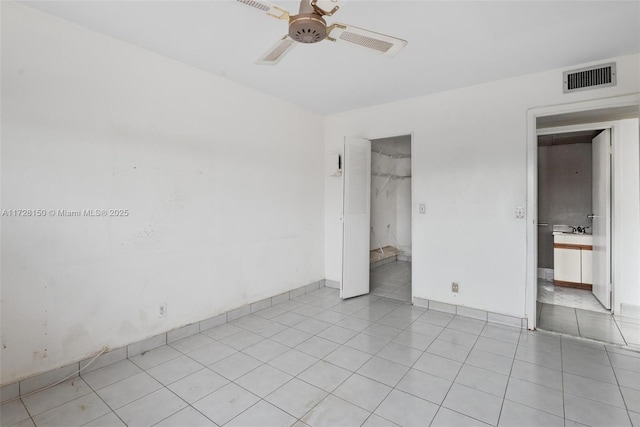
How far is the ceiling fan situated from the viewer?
1.47 metres

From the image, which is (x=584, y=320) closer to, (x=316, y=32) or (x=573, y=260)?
(x=573, y=260)

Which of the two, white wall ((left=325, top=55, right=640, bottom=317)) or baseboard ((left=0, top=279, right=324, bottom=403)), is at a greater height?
white wall ((left=325, top=55, right=640, bottom=317))

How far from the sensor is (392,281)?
4.96 meters

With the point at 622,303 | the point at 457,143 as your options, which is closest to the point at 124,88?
the point at 457,143

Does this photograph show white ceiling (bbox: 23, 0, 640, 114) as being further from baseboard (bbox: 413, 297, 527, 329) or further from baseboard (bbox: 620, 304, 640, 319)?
baseboard (bbox: 620, 304, 640, 319)

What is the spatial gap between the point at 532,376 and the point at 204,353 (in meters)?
2.59

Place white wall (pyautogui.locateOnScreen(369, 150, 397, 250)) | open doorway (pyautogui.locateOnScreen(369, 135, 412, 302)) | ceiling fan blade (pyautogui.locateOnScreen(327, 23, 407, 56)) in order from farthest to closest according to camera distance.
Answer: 1. white wall (pyautogui.locateOnScreen(369, 150, 397, 250))
2. open doorway (pyautogui.locateOnScreen(369, 135, 412, 302))
3. ceiling fan blade (pyautogui.locateOnScreen(327, 23, 407, 56))

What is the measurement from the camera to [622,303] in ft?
11.4

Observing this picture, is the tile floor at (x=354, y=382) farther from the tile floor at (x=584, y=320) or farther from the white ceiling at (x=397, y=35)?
the white ceiling at (x=397, y=35)

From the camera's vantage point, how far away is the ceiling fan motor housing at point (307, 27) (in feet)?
4.85

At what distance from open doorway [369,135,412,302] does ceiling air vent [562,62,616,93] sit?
103 inches

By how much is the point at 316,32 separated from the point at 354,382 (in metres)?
2.24

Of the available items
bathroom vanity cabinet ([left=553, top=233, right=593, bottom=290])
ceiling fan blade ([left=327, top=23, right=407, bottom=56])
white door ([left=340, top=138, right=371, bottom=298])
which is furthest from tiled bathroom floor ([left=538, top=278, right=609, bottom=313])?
ceiling fan blade ([left=327, top=23, right=407, bottom=56])

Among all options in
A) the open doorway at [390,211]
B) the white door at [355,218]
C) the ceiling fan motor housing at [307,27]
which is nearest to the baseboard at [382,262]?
the open doorway at [390,211]
